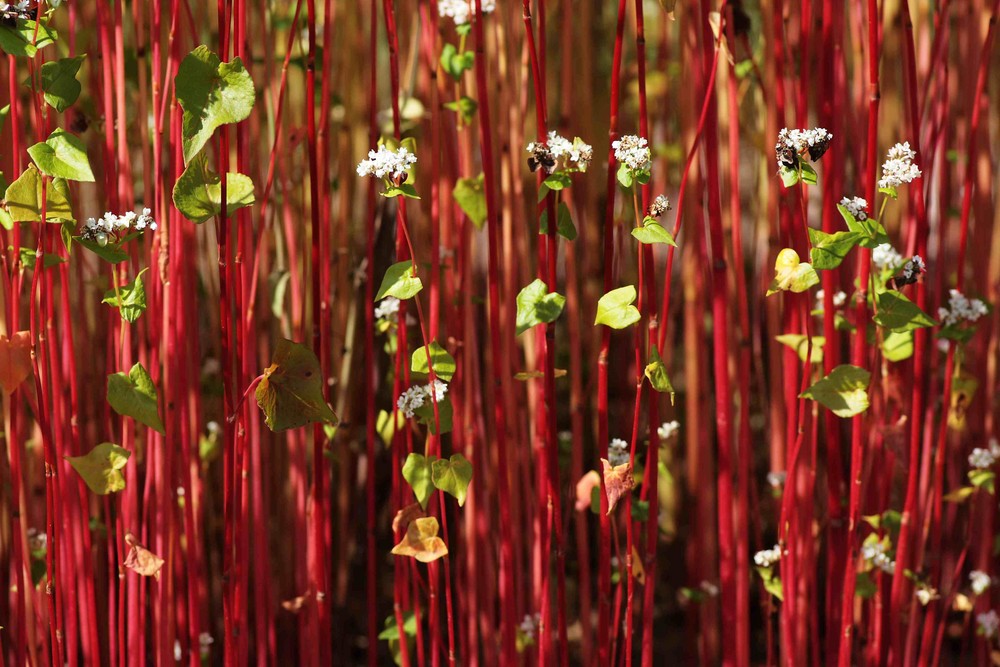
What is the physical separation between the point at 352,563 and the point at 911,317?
88 cm

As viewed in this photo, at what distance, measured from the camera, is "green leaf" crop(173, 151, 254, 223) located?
68cm

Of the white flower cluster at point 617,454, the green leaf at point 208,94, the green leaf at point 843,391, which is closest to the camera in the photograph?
the green leaf at point 208,94

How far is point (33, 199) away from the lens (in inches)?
28.7

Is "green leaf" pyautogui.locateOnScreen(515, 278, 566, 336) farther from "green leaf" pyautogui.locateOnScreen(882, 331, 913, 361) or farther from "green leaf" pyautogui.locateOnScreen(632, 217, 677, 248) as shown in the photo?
"green leaf" pyautogui.locateOnScreen(882, 331, 913, 361)

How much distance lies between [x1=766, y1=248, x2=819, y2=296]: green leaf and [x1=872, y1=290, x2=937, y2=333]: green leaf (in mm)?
70

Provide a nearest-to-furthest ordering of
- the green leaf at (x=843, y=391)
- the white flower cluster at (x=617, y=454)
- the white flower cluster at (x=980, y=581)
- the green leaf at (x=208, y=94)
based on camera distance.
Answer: the green leaf at (x=208, y=94)
the green leaf at (x=843, y=391)
the white flower cluster at (x=617, y=454)
the white flower cluster at (x=980, y=581)

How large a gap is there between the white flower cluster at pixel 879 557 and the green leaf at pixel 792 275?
0.32m

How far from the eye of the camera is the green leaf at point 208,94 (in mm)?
651

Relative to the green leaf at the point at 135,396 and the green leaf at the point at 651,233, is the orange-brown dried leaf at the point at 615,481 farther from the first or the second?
the green leaf at the point at 135,396

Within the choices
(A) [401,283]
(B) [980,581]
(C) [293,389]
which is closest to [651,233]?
(A) [401,283]

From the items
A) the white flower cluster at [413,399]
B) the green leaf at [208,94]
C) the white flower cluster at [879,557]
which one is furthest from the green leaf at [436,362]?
the white flower cluster at [879,557]

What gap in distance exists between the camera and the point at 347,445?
46.4 inches

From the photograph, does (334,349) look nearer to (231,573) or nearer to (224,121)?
(231,573)

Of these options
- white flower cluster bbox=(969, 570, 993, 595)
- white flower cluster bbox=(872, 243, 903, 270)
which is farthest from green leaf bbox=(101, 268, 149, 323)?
white flower cluster bbox=(969, 570, 993, 595)
